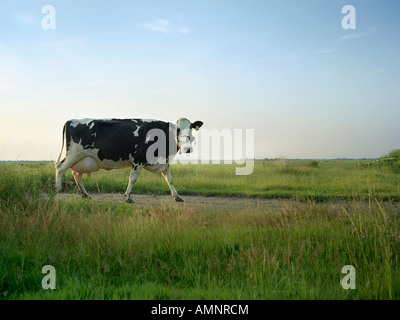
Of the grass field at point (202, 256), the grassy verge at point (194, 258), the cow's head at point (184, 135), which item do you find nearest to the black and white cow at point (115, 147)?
the cow's head at point (184, 135)

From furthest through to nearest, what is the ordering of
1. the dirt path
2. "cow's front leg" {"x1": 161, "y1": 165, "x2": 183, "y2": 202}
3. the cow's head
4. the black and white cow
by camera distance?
the cow's head, the black and white cow, "cow's front leg" {"x1": 161, "y1": 165, "x2": 183, "y2": 202}, the dirt path

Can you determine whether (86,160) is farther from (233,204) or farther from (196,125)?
(233,204)

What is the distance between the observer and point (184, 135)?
36.3ft

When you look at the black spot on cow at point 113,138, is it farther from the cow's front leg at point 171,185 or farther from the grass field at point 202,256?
the grass field at point 202,256

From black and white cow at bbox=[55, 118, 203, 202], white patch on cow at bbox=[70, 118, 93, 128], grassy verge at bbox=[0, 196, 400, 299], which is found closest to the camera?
grassy verge at bbox=[0, 196, 400, 299]

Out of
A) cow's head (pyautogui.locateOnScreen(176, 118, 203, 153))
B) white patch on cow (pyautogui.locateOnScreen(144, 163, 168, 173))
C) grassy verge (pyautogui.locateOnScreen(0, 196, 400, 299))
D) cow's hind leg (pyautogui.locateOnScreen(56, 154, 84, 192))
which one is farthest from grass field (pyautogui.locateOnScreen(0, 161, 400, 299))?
cow's head (pyautogui.locateOnScreen(176, 118, 203, 153))

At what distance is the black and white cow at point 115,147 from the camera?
1049 centimetres

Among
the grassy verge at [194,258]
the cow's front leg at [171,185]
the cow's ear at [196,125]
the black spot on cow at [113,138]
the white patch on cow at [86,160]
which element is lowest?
the grassy verge at [194,258]

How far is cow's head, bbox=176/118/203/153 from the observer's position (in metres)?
11.0

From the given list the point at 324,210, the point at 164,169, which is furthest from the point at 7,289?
the point at 164,169

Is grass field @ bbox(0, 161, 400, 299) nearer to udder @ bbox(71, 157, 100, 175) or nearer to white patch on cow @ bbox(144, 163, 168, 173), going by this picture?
udder @ bbox(71, 157, 100, 175)

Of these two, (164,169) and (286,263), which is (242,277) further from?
(164,169)
